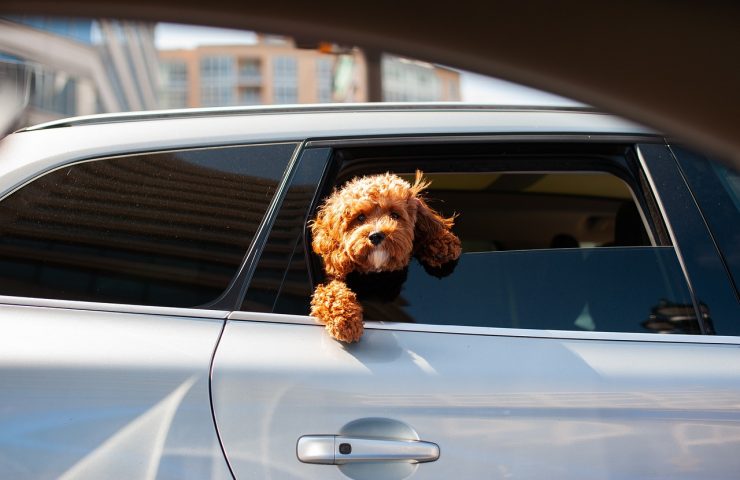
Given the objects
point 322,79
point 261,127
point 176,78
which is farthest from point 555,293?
point 176,78

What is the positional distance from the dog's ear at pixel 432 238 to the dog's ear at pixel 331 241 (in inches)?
8.8

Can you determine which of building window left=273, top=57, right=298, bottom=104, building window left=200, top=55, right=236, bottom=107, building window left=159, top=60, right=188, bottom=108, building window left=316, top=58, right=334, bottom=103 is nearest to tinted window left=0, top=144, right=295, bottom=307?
building window left=316, top=58, right=334, bottom=103

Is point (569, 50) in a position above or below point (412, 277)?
below

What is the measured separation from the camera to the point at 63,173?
203 centimetres

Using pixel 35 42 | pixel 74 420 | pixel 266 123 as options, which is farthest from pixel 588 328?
pixel 35 42

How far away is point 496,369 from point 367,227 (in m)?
0.47

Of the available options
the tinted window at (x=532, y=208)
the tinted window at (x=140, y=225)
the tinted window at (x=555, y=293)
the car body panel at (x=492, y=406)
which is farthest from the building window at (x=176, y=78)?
the car body panel at (x=492, y=406)

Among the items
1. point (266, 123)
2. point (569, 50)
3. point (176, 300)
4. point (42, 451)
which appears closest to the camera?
point (569, 50)

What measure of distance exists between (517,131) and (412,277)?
0.51m

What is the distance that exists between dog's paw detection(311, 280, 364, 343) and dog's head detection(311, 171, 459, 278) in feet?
0.31

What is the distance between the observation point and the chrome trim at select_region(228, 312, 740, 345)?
187 cm

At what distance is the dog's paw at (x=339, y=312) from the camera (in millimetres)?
1804

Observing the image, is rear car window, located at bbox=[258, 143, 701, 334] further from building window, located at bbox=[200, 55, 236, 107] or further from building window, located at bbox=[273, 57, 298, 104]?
building window, located at bbox=[200, 55, 236, 107]

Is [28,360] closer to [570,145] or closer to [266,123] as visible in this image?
[266,123]
